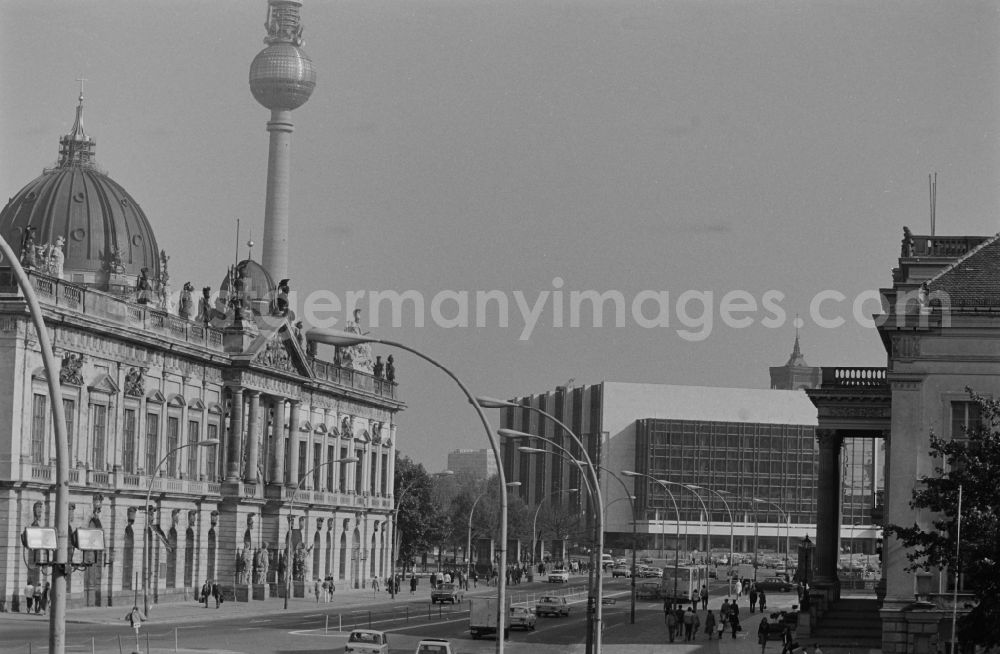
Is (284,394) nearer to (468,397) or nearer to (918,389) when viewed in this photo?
(918,389)

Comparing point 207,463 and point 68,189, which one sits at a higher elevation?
point 68,189

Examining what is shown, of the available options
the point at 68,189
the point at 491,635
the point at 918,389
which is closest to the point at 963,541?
the point at 918,389

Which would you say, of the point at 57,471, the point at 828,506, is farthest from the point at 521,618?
the point at 57,471

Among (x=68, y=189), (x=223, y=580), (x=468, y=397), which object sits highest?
(x=68, y=189)

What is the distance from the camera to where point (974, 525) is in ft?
162

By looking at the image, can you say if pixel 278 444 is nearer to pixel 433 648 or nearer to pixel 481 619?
pixel 481 619

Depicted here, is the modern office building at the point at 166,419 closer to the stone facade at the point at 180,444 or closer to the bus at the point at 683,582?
the stone facade at the point at 180,444

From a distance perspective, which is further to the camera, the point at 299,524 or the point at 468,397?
the point at 299,524

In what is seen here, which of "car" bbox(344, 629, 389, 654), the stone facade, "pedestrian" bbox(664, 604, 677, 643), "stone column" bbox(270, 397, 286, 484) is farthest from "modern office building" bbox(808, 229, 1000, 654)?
"stone column" bbox(270, 397, 286, 484)

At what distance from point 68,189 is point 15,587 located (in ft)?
142

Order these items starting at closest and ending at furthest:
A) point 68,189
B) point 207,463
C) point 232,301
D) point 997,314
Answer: point 997,314
point 207,463
point 232,301
point 68,189

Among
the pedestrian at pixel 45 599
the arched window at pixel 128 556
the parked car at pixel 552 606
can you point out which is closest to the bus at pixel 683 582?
the parked car at pixel 552 606

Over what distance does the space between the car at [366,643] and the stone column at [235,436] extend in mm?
49539

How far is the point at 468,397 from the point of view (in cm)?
4072
